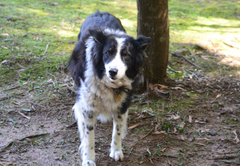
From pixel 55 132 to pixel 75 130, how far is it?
0.34 metres

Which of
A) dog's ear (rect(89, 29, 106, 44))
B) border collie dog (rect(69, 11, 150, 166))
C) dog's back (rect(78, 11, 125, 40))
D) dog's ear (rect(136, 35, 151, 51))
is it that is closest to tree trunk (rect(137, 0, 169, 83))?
dog's back (rect(78, 11, 125, 40))

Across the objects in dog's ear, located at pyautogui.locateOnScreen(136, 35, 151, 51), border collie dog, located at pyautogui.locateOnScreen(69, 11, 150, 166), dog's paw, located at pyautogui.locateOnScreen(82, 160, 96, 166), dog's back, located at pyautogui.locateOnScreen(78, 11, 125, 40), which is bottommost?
dog's paw, located at pyautogui.locateOnScreen(82, 160, 96, 166)

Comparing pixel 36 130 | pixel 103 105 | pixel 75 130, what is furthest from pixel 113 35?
pixel 36 130

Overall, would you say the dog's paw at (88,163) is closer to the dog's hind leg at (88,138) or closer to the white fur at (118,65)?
the dog's hind leg at (88,138)

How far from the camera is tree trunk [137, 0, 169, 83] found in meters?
4.37

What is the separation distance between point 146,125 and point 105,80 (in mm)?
1467

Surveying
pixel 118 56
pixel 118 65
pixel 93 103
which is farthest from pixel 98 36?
pixel 93 103

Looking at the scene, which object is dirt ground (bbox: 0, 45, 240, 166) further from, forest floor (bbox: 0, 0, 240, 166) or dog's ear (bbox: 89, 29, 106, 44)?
dog's ear (bbox: 89, 29, 106, 44)

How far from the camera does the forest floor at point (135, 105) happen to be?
11.2 feet

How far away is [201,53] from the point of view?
652 centimetres

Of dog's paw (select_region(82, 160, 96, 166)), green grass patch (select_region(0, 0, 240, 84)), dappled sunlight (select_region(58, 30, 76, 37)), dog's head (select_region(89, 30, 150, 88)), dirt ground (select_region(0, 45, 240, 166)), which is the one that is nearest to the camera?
dog's head (select_region(89, 30, 150, 88))

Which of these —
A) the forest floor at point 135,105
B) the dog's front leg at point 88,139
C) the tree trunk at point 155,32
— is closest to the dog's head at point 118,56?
the dog's front leg at point 88,139

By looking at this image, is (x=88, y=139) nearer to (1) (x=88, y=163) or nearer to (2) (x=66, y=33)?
(1) (x=88, y=163)

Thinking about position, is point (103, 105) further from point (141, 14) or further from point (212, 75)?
point (212, 75)
